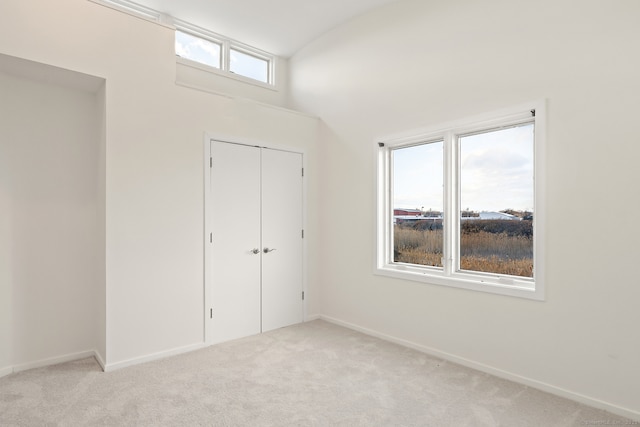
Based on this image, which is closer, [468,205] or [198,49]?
[468,205]

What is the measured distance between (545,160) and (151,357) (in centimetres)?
358

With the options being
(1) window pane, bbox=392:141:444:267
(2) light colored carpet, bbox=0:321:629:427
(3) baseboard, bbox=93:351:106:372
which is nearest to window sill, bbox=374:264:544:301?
(1) window pane, bbox=392:141:444:267

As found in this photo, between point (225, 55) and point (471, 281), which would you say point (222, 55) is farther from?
point (471, 281)

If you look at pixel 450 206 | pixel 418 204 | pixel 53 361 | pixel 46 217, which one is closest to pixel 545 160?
pixel 450 206

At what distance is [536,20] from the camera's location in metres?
2.65

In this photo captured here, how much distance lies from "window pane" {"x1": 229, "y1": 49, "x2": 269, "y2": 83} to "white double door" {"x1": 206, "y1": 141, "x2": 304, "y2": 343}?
141cm

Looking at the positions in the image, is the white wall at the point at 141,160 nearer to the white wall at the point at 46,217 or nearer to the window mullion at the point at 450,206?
the white wall at the point at 46,217

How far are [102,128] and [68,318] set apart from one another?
5.60 ft

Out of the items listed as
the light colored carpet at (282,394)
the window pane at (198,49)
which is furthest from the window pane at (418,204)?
the window pane at (198,49)

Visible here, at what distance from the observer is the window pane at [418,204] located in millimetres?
3475

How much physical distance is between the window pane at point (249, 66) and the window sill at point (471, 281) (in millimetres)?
3040

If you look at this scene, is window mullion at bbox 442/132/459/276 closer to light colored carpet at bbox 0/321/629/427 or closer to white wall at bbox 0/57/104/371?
light colored carpet at bbox 0/321/629/427

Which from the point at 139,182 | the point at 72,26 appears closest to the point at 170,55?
the point at 72,26

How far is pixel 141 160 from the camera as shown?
311 cm
